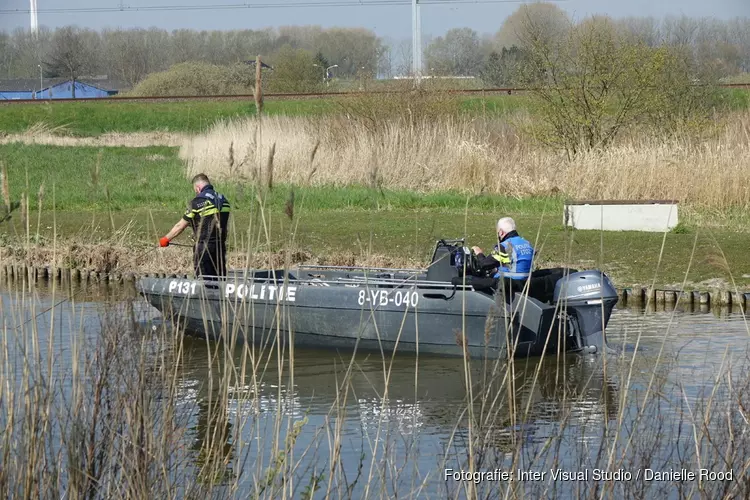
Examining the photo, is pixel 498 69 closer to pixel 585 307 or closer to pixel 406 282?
pixel 406 282

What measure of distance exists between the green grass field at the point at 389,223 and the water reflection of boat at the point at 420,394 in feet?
5.22

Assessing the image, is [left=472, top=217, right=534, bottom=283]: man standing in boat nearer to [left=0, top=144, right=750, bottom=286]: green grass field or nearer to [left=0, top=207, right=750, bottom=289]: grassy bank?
[left=0, top=144, right=750, bottom=286]: green grass field

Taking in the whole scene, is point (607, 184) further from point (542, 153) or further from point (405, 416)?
point (405, 416)

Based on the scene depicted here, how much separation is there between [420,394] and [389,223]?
9.02 metres

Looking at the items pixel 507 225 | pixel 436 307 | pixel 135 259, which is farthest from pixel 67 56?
pixel 507 225

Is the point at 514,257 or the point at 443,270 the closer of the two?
the point at 514,257

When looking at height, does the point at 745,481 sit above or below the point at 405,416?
above

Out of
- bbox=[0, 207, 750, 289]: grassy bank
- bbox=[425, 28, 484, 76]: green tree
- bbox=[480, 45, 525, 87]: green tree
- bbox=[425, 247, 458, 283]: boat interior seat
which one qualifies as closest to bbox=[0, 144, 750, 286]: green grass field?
bbox=[0, 207, 750, 289]: grassy bank

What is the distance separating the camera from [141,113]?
166 feet

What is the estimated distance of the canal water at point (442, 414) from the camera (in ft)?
14.5

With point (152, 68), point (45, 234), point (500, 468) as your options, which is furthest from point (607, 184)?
point (152, 68)

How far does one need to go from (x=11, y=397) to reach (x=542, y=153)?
65.2 ft

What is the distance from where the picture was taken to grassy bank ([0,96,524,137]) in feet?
149

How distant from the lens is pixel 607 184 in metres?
19.8
